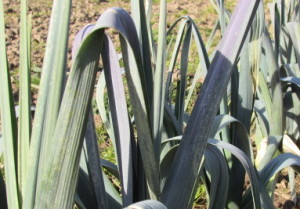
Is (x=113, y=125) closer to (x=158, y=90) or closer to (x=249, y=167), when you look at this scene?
(x=158, y=90)

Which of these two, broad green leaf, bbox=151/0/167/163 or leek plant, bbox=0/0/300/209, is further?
broad green leaf, bbox=151/0/167/163

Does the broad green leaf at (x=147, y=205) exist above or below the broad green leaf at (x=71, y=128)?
below

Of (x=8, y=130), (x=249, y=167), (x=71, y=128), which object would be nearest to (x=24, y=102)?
(x=8, y=130)

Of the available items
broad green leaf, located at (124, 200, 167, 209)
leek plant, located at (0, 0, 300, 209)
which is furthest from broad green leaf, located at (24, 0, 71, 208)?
broad green leaf, located at (124, 200, 167, 209)

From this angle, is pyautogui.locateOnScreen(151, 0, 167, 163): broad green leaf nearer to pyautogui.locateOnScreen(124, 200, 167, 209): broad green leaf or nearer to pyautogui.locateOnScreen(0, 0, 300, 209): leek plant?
pyautogui.locateOnScreen(0, 0, 300, 209): leek plant

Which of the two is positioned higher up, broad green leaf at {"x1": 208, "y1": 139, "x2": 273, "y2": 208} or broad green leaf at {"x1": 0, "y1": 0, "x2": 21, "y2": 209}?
broad green leaf at {"x1": 0, "y1": 0, "x2": 21, "y2": 209}

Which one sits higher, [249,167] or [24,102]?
[24,102]

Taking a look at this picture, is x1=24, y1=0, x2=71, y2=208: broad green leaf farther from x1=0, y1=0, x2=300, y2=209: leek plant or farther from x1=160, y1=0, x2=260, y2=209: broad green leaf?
x1=160, y1=0, x2=260, y2=209: broad green leaf

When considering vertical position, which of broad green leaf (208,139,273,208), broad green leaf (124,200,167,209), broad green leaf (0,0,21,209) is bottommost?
broad green leaf (208,139,273,208)

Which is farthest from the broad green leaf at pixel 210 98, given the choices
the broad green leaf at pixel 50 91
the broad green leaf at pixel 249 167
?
the broad green leaf at pixel 50 91

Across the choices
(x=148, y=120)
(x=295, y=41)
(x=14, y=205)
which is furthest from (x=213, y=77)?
(x=295, y=41)

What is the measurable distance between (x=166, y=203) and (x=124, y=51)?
0.25 metres

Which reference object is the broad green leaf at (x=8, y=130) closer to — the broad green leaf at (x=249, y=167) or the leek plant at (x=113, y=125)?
the leek plant at (x=113, y=125)

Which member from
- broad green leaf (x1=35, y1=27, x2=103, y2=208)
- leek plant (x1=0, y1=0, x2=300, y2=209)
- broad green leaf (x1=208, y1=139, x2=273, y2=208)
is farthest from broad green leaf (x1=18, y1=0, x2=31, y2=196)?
broad green leaf (x1=208, y1=139, x2=273, y2=208)
